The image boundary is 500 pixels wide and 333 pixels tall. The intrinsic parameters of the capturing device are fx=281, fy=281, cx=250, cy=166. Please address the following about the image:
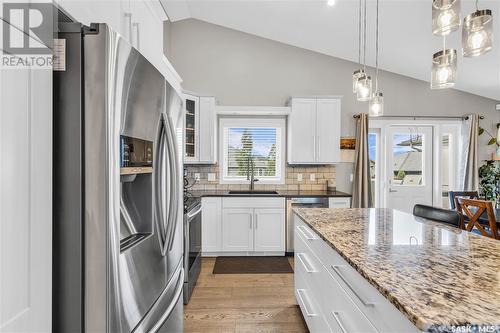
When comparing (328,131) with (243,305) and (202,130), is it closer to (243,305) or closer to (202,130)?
(202,130)

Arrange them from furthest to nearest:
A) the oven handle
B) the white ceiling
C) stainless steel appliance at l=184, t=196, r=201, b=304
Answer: the white ceiling < the oven handle < stainless steel appliance at l=184, t=196, r=201, b=304

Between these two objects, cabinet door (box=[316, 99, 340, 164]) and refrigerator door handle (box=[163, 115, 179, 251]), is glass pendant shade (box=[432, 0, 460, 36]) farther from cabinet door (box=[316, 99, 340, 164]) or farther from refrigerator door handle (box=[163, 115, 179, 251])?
cabinet door (box=[316, 99, 340, 164])

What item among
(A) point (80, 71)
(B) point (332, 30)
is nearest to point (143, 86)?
(A) point (80, 71)

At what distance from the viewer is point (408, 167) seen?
15.2 feet

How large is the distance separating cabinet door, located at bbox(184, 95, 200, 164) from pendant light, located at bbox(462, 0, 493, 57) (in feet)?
10.5

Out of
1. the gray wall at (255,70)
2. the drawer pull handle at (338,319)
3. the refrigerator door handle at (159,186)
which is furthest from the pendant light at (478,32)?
the gray wall at (255,70)

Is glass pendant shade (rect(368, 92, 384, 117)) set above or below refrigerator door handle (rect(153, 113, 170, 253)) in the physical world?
above

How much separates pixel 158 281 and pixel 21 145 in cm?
78

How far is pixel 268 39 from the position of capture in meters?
4.47

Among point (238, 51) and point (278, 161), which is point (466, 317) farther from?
point (238, 51)

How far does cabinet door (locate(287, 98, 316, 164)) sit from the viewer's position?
13.6 ft

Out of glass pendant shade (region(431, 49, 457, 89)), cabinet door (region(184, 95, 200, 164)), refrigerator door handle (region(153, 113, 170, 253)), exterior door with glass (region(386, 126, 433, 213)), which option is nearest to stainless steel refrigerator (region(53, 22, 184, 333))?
refrigerator door handle (region(153, 113, 170, 253))

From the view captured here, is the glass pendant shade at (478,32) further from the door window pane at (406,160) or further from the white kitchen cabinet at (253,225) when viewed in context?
the door window pane at (406,160)

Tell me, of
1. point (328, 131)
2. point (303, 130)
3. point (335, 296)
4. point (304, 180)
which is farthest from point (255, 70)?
point (335, 296)
